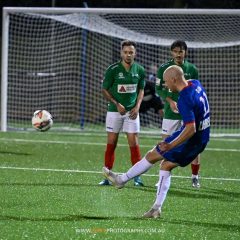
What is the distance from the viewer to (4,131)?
18438mm

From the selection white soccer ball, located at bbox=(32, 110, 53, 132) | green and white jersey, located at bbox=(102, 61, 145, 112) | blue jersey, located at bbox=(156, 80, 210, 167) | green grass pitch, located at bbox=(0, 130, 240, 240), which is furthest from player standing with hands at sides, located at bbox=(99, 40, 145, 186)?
blue jersey, located at bbox=(156, 80, 210, 167)

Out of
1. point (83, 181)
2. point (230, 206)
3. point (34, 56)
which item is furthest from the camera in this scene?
point (34, 56)

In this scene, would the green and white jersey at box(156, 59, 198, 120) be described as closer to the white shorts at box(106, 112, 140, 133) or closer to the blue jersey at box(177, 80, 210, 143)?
the white shorts at box(106, 112, 140, 133)

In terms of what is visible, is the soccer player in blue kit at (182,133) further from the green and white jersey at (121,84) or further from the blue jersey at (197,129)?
the green and white jersey at (121,84)

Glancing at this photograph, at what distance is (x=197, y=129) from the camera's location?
26.5 feet

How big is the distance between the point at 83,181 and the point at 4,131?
7.78 metres

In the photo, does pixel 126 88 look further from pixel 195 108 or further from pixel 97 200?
pixel 195 108

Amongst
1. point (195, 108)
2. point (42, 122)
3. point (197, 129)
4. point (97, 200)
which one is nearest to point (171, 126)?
point (42, 122)

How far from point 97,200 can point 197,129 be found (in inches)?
70.5

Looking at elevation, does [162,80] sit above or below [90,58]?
above

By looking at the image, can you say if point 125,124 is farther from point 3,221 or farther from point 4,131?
point 4,131

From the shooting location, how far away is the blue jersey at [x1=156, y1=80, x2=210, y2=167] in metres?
7.91

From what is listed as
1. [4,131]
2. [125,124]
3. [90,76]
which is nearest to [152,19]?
[90,76]
